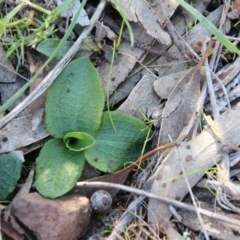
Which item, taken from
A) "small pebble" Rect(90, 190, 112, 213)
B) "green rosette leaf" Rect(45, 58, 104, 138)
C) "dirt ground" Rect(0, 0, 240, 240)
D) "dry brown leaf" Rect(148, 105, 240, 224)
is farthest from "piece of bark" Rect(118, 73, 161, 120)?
"small pebble" Rect(90, 190, 112, 213)

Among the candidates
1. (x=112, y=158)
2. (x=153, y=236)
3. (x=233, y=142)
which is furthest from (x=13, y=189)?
(x=233, y=142)

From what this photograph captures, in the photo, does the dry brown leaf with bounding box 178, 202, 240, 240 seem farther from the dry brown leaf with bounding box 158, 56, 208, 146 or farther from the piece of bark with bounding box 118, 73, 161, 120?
the piece of bark with bounding box 118, 73, 161, 120

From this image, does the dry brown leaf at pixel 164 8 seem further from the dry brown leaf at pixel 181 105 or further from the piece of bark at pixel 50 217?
the piece of bark at pixel 50 217

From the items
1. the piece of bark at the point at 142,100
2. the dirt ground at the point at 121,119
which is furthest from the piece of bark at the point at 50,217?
the piece of bark at the point at 142,100

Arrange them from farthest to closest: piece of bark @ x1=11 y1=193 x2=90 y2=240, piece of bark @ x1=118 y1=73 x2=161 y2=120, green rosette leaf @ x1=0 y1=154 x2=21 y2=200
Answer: piece of bark @ x1=118 y1=73 x2=161 y2=120
green rosette leaf @ x1=0 y1=154 x2=21 y2=200
piece of bark @ x1=11 y1=193 x2=90 y2=240

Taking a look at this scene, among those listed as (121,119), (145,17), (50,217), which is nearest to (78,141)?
(121,119)

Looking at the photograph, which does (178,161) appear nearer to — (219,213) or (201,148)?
(201,148)
